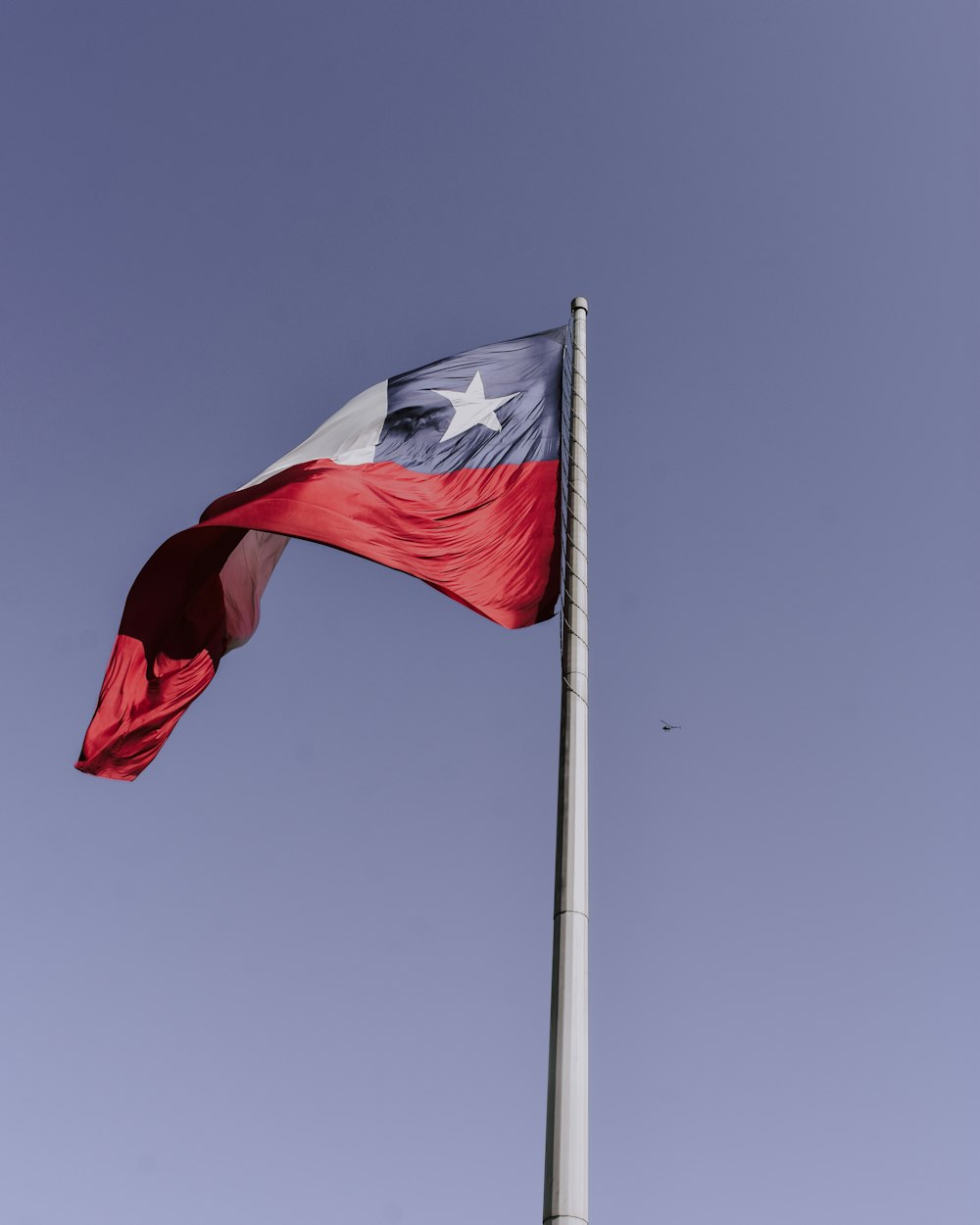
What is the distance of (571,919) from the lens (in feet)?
28.7

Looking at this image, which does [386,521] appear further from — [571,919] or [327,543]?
[571,919]

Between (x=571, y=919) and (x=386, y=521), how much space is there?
466 cm

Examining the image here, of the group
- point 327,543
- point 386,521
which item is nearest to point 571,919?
point 327,543

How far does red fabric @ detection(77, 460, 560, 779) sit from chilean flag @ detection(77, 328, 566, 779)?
2cm

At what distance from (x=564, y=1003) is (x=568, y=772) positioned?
1932mm

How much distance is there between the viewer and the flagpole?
301 inches

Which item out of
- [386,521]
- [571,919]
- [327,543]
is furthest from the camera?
[386,521]

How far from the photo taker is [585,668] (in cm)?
1023

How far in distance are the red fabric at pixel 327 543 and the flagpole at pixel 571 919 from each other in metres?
0.34

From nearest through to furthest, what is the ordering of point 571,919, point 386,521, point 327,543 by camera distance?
1. point 571,919
2. point 327,543
3. point 386,521

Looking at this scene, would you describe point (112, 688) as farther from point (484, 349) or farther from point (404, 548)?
point (484, 349)

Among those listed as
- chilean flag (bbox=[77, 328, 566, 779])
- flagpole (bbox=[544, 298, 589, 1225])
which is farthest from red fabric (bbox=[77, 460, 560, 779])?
flagpole (bbox=[544, 298, 589, 1225])

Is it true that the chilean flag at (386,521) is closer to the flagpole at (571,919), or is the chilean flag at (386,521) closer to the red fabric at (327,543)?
the red fabric at (327,543)

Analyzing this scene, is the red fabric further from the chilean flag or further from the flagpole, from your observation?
the flagpole
